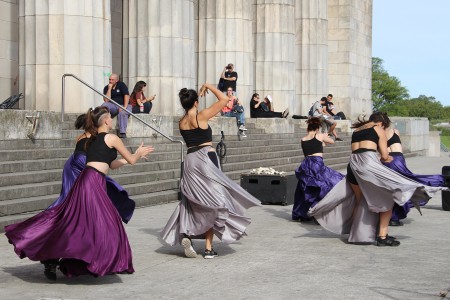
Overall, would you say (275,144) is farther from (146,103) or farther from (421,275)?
(421,275)

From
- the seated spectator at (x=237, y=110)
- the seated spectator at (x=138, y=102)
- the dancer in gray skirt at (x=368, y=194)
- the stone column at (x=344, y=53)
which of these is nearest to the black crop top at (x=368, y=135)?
the dancer in gray skirt at (x=368, y=194)

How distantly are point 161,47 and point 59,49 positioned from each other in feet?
15.6

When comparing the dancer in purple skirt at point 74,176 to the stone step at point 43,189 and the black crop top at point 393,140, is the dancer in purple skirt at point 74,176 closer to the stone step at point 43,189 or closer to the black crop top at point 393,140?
the stone step at point 43,189

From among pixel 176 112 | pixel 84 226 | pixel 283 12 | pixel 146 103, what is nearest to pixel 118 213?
pixel 84 226

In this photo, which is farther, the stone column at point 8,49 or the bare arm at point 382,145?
the stone column at point 8,49

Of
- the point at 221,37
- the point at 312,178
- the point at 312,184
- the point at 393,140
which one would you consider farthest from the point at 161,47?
the point at 312,184

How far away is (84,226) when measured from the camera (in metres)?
8.57

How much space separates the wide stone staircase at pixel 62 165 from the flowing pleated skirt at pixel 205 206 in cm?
287

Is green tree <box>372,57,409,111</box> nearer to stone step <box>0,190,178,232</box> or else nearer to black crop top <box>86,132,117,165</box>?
stone step <box>0,190,178,232</box>

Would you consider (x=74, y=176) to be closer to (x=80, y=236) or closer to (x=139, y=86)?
(x=80, y=236)

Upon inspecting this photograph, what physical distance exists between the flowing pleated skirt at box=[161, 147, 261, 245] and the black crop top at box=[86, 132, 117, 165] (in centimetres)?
158

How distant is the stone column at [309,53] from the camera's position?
121 ft

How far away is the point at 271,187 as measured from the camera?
16969 mm

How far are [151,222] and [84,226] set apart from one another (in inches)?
203
